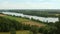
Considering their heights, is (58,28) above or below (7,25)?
above

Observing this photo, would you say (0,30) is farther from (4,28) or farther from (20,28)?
(20,28)

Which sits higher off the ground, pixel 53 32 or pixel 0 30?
pixel 53 32

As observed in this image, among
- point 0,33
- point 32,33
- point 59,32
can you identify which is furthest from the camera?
point 0,33

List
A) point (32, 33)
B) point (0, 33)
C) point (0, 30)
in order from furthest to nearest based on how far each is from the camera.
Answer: point (0, 30) → point (0, 33) → point (32, 33)

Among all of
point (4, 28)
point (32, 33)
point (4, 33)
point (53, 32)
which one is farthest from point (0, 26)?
point (53, 32)

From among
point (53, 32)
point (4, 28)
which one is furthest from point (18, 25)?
point (53, 32)

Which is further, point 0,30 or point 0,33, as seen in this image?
point 0,30

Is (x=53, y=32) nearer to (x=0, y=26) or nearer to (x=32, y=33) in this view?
(x=32, y=33)

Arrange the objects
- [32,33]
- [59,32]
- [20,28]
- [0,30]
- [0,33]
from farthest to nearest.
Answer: [20,28], [0,30], [0,33], [32,33], [59,32]

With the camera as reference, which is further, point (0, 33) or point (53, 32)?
point (0, 33)
